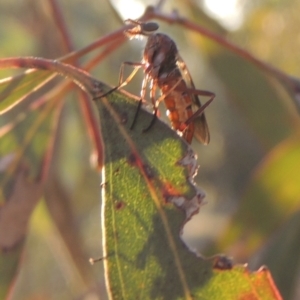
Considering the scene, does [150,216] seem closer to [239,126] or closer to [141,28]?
[141,28]

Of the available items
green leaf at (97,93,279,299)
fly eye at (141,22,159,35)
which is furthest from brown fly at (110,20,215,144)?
green leaf at (97,93,279,299)

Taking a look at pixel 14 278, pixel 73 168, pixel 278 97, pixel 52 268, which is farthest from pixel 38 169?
pixel 52 268

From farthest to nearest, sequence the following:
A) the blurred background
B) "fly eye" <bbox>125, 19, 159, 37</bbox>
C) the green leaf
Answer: the blurred background → "fly eye" <bbox>125, 19, 159, 37</bbox> → the green leaf

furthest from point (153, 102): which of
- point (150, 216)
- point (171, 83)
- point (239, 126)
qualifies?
point (239, 126)

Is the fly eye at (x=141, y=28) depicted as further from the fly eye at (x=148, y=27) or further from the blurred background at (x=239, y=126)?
the blurred background at (x=239, y=126)

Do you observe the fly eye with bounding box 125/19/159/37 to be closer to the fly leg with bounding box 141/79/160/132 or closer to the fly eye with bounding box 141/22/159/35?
the fly eye with bounding box 141/22/159/35

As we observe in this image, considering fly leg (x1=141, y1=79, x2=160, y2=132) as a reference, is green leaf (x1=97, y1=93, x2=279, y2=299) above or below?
below

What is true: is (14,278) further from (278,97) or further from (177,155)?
(278,97)
